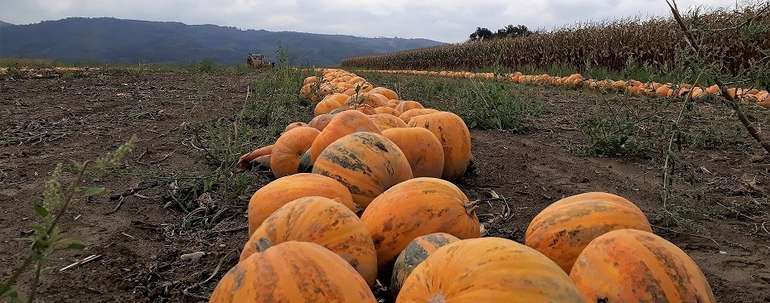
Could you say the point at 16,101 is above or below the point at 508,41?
below

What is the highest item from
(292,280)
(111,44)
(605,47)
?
(605,47)

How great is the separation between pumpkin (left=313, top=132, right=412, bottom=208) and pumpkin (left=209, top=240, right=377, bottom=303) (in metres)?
A: 1.26

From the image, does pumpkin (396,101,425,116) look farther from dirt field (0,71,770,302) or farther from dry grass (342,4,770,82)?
dry grass (342,4,770,82)

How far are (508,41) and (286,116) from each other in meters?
23.1

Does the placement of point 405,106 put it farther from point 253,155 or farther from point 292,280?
point 292,280

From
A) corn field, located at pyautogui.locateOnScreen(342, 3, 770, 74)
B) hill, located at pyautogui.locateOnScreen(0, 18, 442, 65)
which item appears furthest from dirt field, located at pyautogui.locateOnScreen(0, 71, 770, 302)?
hill, located at pyautogui.locateOnScreen(0, 18, 442, 65)

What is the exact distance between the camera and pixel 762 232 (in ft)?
10.2

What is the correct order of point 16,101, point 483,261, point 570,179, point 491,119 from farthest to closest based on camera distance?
point 16,101 → point 491,119 → point 570,179 → point 483,261

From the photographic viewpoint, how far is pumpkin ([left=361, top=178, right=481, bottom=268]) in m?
2.21

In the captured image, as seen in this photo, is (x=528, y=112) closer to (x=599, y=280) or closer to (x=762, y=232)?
(x=762, y=232)

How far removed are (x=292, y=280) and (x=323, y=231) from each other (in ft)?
1.67

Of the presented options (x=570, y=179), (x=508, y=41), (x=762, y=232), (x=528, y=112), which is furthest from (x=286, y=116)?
(x=508, y=41)

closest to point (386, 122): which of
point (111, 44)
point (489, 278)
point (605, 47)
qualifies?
point (489, 278)

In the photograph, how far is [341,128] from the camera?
3.50m
